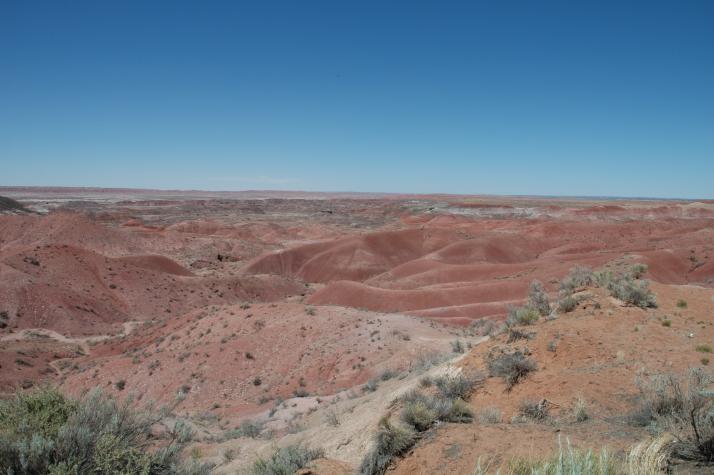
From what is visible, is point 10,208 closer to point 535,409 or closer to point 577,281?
point 577,281

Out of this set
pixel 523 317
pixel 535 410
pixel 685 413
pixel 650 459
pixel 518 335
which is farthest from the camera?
pixel 523 317

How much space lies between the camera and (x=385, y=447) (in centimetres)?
Answer: 491

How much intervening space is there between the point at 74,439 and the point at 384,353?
12.2 meters

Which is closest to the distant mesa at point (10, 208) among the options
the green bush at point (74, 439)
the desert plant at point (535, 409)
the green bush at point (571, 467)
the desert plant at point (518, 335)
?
the green bush at point (74, 439)

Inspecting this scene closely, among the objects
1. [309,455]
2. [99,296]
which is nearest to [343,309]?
[309,455]

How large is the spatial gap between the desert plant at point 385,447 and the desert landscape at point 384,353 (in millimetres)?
17

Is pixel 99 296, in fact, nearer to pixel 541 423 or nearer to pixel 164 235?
pixel 164 235

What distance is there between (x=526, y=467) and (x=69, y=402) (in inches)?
213

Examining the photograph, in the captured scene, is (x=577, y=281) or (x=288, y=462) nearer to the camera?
(x=288, y=462)

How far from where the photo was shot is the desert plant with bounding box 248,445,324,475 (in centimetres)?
507

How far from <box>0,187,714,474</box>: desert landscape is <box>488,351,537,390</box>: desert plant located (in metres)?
0.03

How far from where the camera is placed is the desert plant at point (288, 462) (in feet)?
16.6

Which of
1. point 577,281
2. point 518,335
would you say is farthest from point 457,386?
point 577,281

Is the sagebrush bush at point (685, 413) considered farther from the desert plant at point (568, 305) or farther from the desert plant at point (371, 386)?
the desert plant at point (371, 386)
